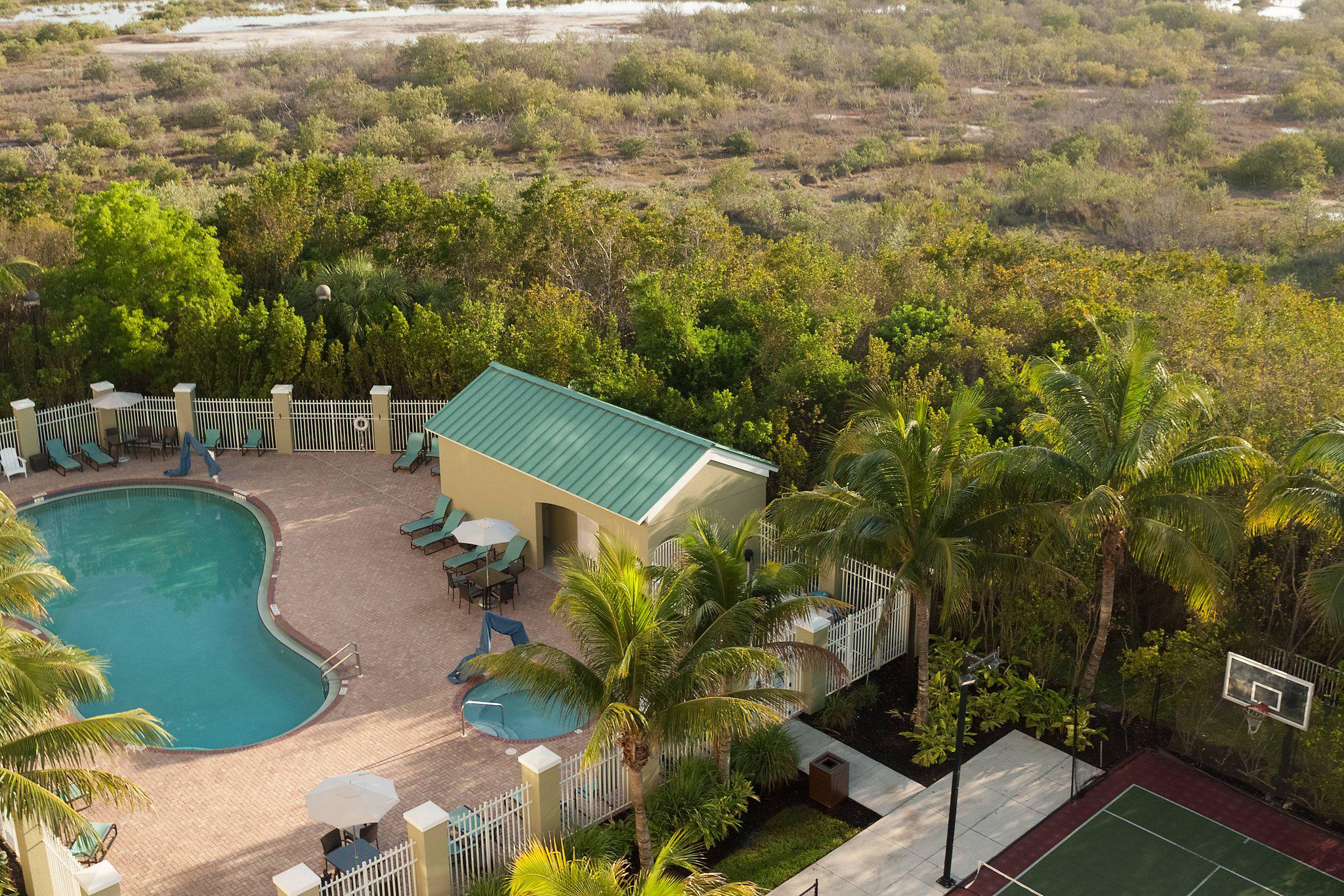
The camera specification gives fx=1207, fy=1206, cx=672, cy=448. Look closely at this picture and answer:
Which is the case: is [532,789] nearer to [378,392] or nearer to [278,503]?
[278,503]

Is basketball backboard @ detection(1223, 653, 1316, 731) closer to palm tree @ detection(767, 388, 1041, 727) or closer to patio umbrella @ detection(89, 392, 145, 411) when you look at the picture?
palm tree @ detection(767, 388, 1041, 727)

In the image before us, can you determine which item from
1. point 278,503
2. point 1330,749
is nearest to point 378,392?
point 278,503

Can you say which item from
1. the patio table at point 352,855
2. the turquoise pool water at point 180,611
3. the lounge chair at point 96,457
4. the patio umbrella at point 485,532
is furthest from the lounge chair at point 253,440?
the patio table at point 352,855

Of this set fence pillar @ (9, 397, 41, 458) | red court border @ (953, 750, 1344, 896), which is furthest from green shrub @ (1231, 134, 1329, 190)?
fence pillar @ (9, 397, 41, 458)

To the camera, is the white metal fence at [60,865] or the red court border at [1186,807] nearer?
the white metal fence at [60,865]

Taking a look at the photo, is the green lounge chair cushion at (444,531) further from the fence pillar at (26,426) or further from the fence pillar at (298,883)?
the fence pillar at (298,883)

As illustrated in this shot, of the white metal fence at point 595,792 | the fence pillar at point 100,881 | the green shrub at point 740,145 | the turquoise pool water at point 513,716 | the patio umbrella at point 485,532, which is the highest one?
the green shrub at point 740,145
